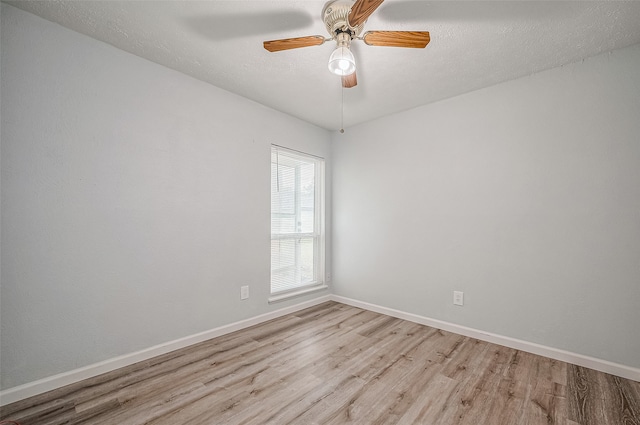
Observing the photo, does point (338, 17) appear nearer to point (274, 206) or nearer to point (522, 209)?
point (274, 206)

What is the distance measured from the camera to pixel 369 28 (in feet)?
5.96

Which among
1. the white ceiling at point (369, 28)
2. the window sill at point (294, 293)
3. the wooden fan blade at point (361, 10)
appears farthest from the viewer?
the window sill at point (294, 293)

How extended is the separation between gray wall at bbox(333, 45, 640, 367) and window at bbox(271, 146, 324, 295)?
738 millimetres

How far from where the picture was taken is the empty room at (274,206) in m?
1.64

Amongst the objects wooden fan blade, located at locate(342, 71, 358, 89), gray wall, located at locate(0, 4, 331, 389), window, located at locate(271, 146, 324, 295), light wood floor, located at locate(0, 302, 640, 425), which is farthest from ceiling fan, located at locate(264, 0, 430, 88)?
light wood floor, located at locate(0, 302, 640, 425)

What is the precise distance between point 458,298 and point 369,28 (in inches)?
99.3

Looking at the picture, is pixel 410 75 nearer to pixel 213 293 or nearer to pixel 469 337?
pixel 469 337

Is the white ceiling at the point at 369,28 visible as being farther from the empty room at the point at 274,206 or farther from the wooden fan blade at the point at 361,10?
the wooden fan blade at the point at 361,10

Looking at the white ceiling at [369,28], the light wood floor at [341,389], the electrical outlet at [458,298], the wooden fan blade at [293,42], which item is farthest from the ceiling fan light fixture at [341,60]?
the electrical outlet at [458,298]

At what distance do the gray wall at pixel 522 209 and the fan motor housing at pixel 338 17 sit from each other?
1667mm

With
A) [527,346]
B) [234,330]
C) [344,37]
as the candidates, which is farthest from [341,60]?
[527,346]

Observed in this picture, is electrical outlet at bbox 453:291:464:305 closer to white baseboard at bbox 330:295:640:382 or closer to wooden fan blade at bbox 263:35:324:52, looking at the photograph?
white baseboard at bbox 330:295:640:382

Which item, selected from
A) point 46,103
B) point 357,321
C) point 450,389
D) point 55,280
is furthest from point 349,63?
point 357,321

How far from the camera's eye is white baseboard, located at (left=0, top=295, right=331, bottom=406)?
1.65 m
